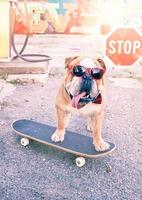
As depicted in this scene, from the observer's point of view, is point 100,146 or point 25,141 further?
point 25,141

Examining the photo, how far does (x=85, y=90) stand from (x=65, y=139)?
723mm

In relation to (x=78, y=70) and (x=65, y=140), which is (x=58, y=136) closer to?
(x=65, y=140)

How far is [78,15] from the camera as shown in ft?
39.0

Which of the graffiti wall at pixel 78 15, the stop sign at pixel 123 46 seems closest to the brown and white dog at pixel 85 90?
the stop sign at pixel 123 46

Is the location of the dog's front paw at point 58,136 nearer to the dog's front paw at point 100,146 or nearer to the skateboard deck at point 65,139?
the skateboard deck at point 65,139

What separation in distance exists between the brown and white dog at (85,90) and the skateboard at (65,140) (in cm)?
10

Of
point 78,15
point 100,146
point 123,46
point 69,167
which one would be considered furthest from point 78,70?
point 78,15

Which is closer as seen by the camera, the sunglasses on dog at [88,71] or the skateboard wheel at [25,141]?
the sunglasses on dog at [88,71]

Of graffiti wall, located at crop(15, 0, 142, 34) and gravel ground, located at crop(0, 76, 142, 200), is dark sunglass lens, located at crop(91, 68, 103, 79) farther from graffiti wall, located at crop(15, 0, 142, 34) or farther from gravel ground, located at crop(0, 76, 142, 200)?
graffiti wall, located at crop(15, 0, 142, 34)

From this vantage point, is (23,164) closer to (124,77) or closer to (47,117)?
(47,117)

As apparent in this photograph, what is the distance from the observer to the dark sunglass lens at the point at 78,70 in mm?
2847

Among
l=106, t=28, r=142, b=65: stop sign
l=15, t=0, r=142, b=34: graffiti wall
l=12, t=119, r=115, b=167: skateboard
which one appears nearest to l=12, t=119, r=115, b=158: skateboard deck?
l=12, t=119, r=115, b=167: skateboard

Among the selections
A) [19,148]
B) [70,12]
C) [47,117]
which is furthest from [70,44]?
[19,148]

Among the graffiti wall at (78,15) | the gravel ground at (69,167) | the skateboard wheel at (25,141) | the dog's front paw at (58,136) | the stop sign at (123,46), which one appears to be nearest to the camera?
the gravel ground at (69,167)
